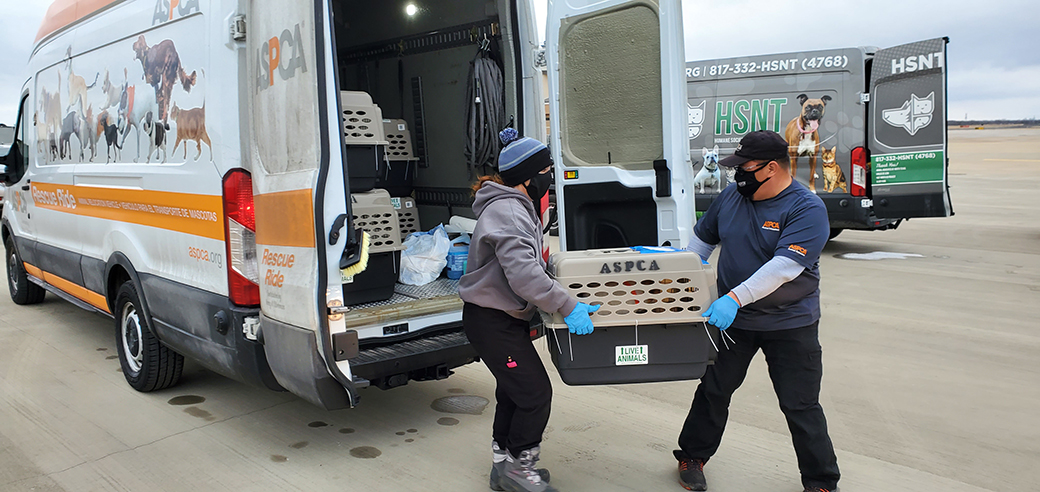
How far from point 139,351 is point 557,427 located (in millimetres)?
2754

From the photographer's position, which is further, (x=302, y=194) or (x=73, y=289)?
(x=73, y=289)

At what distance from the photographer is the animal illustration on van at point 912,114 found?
8625 mm

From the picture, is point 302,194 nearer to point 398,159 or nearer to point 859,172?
point 398,159

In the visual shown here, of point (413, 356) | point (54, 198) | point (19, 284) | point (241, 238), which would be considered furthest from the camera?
point (19, 284)

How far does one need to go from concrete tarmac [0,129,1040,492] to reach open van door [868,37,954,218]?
2730 millimetres

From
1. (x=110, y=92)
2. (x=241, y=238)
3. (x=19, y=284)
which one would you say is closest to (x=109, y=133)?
(x=110, y=92)

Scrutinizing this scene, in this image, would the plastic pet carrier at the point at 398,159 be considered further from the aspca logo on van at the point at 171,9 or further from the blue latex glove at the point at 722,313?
the blue latex glove at the point at 722,313

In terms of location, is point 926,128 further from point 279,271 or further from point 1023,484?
point 279,271

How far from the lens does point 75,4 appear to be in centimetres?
510

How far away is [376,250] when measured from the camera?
4.41 metres

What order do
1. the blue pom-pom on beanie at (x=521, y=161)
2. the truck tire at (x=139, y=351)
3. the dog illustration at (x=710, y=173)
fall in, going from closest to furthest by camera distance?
the blue pom-pom on beanie at (x=521, y=161) → the truck tire at (x=139, y=351) → the dog illustration at (x=710, y=173)

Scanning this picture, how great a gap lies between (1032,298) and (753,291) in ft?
18.6

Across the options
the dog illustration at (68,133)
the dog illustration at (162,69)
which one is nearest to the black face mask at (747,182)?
the dog illustration at (162,69)

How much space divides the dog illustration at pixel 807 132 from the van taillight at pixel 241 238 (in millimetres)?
7391
